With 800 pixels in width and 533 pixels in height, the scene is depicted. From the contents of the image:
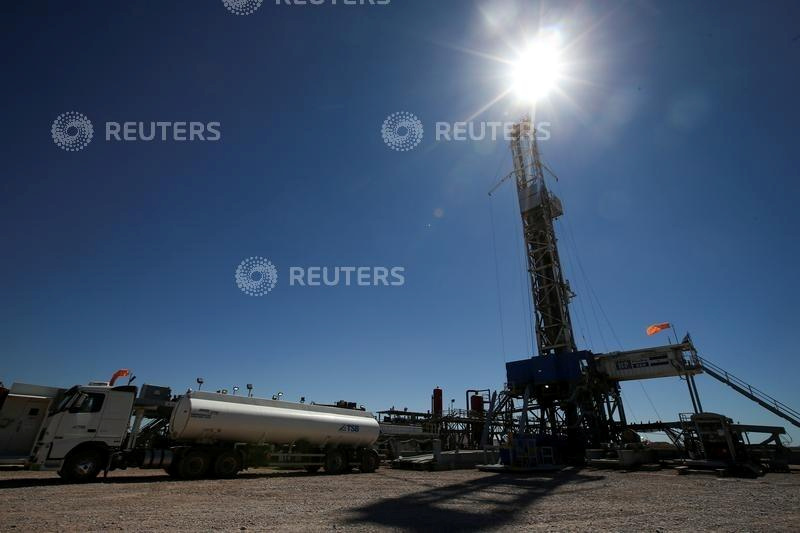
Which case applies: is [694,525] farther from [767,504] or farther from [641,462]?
[641,462]

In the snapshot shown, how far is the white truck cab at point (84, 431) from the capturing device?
14.9 meters

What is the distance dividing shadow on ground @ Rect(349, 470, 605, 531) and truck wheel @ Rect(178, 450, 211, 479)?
31.3 ft

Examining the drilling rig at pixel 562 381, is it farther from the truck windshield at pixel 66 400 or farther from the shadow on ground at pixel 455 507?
the truck windshield at pixel 66 400

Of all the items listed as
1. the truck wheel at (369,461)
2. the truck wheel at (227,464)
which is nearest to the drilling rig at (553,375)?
the truck wheel at (369,461)

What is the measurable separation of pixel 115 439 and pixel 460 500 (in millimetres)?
13292

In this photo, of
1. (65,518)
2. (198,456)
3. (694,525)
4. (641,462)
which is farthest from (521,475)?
(65,518)

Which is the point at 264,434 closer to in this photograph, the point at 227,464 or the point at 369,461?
the point at 227,464

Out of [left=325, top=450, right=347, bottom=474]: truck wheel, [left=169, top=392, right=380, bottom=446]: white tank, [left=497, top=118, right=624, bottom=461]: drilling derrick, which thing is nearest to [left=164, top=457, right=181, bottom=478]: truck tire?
[left=169, top=392, right=380, bottom=446]: white tank

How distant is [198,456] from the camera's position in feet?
57.3

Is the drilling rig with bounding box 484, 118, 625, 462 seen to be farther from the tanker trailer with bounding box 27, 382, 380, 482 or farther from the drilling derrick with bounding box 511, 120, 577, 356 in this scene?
the tanker trailer with bounding box 27, 382, 380, 482

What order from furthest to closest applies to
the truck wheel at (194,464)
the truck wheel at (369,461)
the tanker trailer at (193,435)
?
1. the truck wheel at (369,461)
2. the truck wheel at (194,464)
3. the tanker trailer at (193,435)

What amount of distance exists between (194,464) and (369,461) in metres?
9.31

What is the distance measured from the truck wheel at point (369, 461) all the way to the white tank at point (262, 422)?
21.1 inches

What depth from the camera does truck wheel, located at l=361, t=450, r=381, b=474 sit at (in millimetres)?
22844
